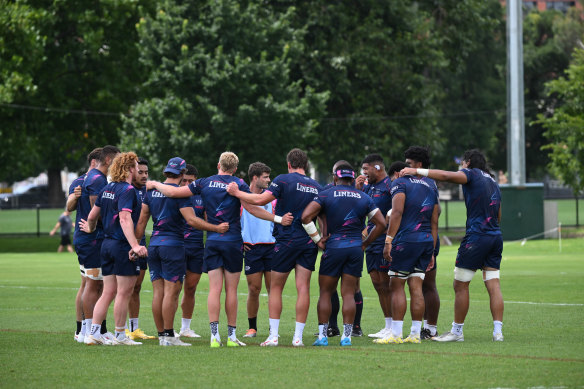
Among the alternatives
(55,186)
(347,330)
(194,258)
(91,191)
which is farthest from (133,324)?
(55,186)

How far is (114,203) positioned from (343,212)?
2689 millimetres

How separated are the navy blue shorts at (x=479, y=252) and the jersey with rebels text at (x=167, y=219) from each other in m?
3.35

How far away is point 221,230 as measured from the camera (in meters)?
11.2

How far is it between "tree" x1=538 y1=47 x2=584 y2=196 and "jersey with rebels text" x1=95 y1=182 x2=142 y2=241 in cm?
3072

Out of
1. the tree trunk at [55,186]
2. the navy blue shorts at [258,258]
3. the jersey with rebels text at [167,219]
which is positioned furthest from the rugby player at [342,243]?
the tree trunk at [55,186]

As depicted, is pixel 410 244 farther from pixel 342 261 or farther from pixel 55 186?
pixel 55 186

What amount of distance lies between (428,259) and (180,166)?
3.16 metres

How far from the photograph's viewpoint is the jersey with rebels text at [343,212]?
11234 mm

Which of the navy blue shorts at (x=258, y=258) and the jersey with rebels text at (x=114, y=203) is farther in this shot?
the navy blue shorts at (x=258, y=258)

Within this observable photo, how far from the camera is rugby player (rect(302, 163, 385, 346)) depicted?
442 inches

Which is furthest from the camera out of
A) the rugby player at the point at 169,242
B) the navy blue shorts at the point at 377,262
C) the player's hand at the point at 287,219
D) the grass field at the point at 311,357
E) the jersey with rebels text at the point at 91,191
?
the navy blue shorts at the point at 377,262

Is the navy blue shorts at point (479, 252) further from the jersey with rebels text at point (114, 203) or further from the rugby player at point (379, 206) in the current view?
the jersey with rebels text at point (114, 203)

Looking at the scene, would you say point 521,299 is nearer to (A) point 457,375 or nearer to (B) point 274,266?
(B) point 274,266

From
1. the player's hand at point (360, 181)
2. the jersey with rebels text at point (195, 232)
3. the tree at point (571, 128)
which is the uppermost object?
the tree at point (571, 128)
